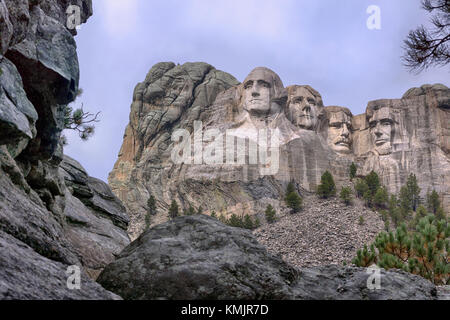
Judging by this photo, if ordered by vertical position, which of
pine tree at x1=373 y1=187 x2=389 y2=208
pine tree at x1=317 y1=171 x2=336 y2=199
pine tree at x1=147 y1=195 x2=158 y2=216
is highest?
pine tree at x1=317 y1=171 x2=336 y2=199

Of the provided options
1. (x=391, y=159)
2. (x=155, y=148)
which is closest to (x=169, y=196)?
(x=155, y=148)

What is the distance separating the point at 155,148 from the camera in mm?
76250

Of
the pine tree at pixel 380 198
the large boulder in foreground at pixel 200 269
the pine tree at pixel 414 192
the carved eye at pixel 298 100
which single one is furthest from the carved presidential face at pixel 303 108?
the large boulder in foreground at pixel 200 269

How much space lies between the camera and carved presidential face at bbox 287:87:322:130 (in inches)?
2990

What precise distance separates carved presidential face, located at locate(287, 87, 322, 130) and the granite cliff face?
16 centimetres

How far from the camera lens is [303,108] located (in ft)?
251

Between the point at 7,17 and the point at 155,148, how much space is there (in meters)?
71.3

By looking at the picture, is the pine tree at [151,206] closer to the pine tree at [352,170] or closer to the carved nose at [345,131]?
the pine tree at [352,170]

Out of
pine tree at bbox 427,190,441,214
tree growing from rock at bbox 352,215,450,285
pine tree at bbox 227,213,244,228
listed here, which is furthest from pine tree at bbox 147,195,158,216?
tree growing from rock at bbox 352,215,450,285

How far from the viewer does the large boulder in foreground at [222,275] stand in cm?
535

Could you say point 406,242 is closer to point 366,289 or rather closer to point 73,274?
point 366,289

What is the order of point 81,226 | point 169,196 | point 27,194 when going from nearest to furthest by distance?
point 27,194, point 81,226, point 169,196

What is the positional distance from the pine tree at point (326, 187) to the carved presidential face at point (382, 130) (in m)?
12.8

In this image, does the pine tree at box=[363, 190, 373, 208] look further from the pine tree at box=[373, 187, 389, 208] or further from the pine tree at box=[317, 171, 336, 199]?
the pine tree at box=[317, 171, 336, 199]
